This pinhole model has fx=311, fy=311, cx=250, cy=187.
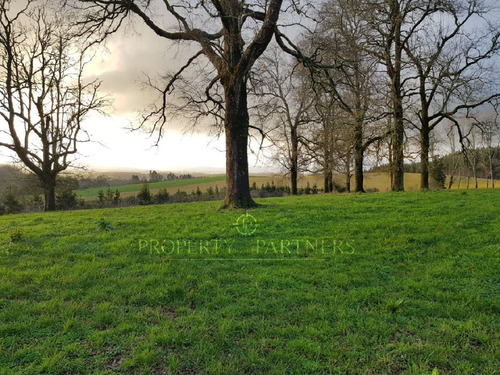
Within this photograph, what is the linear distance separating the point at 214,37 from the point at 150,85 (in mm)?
3504

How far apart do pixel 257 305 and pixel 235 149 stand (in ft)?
26.7

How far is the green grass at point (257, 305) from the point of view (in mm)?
3123

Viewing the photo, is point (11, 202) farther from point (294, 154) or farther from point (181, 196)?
point (294, 154)

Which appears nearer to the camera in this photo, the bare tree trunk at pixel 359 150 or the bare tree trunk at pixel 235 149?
the bare tree trunk at pixel 235 149

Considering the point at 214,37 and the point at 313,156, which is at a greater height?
the point at 214,37

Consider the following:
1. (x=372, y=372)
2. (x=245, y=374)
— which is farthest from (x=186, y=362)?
(x=372, y=372)

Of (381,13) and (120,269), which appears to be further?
(381,13)

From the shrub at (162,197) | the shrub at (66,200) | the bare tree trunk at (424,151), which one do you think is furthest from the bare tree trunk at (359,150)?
the shrub at (66,200)

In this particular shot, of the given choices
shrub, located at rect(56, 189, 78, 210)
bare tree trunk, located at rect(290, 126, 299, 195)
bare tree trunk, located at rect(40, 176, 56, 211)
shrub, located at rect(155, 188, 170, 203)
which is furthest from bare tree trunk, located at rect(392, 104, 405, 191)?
shrub, located at rect(56, 189, 78, 210)

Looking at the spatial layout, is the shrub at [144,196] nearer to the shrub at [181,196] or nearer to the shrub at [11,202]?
the shrub at [181,196]

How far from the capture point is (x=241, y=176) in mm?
11867

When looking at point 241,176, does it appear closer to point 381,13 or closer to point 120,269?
point 120,269

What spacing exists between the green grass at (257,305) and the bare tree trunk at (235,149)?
412 centimetres

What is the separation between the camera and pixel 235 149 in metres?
11.8
